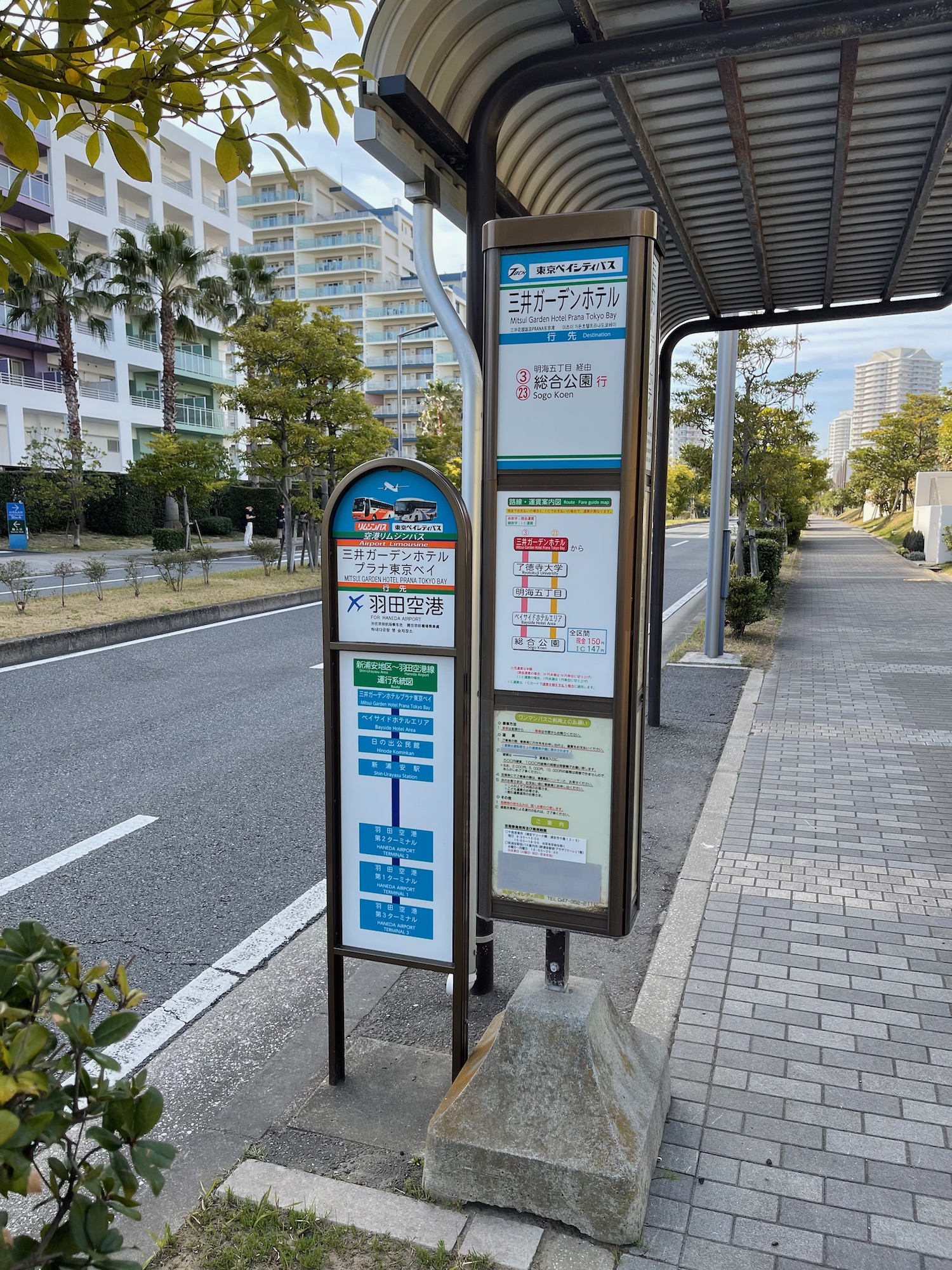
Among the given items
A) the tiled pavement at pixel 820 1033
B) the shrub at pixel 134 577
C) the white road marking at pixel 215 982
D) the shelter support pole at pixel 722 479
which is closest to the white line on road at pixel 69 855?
the white road marking at pixel 215 982

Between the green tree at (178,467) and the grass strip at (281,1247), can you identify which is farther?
the green tree at (178,467)

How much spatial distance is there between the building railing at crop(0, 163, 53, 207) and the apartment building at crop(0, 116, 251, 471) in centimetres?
6

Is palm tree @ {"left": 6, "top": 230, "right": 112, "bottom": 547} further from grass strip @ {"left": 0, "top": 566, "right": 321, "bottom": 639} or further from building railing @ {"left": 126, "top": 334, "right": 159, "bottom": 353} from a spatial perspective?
grass strip @ {"left": 0, "top": 566, "right": 321, "bottom": 639}

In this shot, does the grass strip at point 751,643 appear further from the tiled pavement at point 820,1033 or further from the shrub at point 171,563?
the shrub at point 171,563

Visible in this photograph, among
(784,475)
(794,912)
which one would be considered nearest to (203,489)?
(784,475)

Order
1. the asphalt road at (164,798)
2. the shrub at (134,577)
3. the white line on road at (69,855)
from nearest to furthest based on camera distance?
the asphalt road at (164,798) → the white line on road at (69,855) → the shrub at (134,577)

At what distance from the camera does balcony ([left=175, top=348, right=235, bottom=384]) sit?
142 feet

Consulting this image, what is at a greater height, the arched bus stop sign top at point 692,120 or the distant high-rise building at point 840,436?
the distant high-rise building at point 840,436

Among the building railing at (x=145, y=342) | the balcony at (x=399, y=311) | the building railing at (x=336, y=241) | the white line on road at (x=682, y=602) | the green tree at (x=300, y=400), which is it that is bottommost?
the white line on road at (x=682, y=602)

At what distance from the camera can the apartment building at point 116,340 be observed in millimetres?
35000

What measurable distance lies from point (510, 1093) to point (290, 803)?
12.1 feet

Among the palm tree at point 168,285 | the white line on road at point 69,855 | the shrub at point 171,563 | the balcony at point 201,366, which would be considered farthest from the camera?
the balcony at point 201,366

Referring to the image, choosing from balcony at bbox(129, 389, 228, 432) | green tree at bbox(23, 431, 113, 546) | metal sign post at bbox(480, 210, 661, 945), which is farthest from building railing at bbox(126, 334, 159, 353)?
metal sign post at bbox(480, 210, 661, 945)

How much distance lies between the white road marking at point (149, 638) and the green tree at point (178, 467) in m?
12.4
